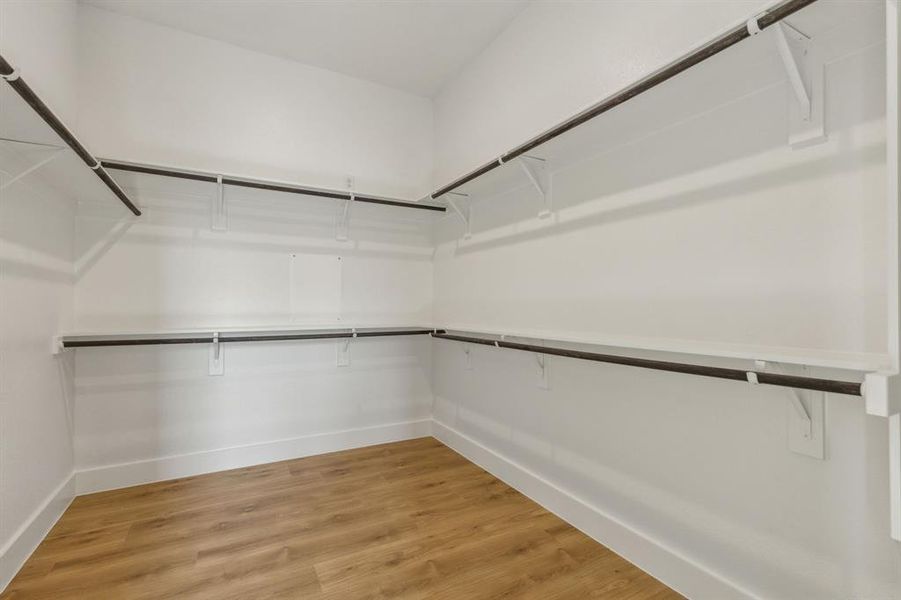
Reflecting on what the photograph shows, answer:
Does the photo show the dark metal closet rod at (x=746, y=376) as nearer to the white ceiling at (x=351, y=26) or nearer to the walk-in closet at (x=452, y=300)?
the walk-in closet at (x=452, y=300)

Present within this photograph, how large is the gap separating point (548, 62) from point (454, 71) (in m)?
0.99

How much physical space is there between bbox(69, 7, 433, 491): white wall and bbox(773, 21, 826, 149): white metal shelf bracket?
7.65 ft

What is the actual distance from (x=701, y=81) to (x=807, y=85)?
285 mm

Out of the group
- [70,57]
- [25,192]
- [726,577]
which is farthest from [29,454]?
[726,577]

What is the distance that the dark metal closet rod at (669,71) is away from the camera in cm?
92

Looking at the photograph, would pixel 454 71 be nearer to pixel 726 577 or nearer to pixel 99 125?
pixel 99 125

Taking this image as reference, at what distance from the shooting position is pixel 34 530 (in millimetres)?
1659

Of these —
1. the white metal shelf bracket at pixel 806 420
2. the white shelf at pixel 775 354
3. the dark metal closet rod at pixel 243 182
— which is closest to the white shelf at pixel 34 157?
the dark metal closet rod at pixel 243 182

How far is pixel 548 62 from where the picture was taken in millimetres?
2057

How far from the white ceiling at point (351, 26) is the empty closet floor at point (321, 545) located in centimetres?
264

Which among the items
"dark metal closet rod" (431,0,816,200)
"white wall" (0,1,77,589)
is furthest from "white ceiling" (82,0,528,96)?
"dark metal closet rod" (431,0,816,200)

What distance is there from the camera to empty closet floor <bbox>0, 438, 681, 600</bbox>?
146 centimetres

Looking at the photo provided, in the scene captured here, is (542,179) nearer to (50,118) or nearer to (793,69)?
(793,69)

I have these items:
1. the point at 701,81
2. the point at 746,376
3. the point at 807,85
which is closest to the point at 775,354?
the point at 746,376
